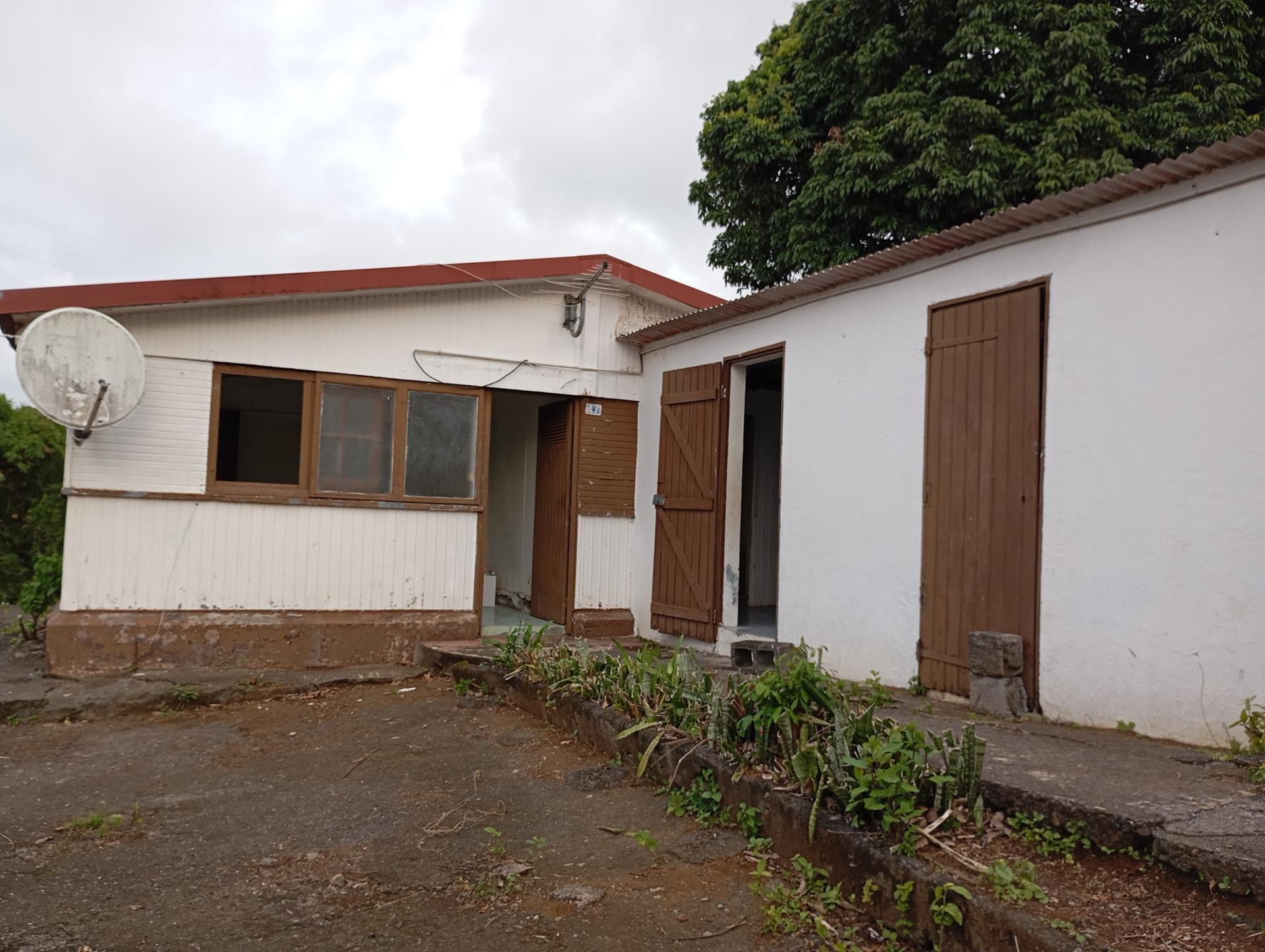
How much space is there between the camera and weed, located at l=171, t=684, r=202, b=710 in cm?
623

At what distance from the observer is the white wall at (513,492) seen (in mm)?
9352

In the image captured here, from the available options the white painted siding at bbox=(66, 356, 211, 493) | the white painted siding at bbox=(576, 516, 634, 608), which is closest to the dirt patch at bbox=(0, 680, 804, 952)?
the white painted siding at bbox=(66, 356, 211, 493)

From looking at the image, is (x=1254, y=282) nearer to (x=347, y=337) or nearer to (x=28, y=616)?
(x=347, y=337)

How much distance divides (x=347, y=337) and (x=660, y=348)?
2.75m

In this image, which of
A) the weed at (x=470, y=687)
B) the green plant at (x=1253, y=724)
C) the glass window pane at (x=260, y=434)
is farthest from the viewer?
the glass window pane at (x=260, y=434)

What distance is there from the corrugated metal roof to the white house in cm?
2

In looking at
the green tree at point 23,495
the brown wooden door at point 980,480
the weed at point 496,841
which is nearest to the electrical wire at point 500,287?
the brown wooden door at point 980,480

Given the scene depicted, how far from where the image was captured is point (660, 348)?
8.26m

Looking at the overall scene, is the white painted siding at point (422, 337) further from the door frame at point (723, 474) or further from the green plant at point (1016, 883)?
the green plant at point (1016, 883)

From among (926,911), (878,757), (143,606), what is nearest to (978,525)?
(878,757)

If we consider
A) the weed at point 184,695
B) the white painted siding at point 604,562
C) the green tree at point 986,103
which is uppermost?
the green tree at point 986,103

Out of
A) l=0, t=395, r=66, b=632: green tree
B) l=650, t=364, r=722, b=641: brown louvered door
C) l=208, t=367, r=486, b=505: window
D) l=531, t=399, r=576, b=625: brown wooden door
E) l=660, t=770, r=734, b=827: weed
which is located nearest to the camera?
l=660, t=770, r=734, b=827: weed

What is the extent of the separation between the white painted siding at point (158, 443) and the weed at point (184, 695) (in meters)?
1.40

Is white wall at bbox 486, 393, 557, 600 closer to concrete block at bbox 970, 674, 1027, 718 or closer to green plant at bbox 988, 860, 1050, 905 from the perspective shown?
concrete block at bbox 970, 674, 1027, 718
